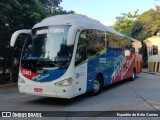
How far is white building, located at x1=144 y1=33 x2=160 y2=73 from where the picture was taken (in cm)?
2927

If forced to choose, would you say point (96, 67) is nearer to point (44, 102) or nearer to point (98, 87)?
point (98, 87)

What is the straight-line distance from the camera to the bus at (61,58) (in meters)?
9.35

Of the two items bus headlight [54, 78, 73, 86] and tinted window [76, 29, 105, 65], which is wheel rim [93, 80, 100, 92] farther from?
bus headlight [54, 78, 73, 86]

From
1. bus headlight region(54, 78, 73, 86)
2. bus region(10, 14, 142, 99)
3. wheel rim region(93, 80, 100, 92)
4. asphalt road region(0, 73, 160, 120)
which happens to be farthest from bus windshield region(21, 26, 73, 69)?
wheel rim region(93, 80, 100, 92)

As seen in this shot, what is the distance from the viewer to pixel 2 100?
10.9 metres

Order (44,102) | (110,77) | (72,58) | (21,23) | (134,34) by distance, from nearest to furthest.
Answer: (72,58)
(44,102)
(110,77)
(21,23)
(134,34)

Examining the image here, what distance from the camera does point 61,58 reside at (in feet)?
31.0

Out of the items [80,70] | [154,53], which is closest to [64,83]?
[80,70]

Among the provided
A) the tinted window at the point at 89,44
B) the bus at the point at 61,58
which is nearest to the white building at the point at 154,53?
the tinted window at the point at 89,44

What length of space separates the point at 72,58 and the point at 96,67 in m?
2.39

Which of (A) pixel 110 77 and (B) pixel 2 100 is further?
(A) pixel 110 77

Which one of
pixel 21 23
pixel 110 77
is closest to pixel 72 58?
pixel 110 77

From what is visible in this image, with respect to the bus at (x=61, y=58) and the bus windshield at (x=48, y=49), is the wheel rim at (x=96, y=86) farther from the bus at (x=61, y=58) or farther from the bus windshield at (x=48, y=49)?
the bus windshield at (x=48, y=49)

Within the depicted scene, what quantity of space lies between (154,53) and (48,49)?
23.6 metres
